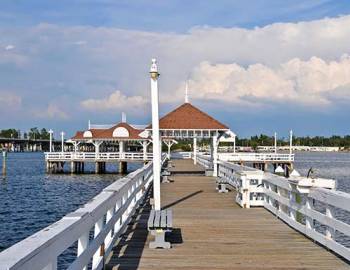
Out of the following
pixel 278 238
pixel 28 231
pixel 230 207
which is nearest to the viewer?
pixel 278 238

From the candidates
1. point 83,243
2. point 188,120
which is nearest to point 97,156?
point 188,120

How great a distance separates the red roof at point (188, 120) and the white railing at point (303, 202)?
1858 centimetres

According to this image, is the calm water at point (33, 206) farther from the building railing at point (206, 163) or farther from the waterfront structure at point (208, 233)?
the building railing at point (206, 163)

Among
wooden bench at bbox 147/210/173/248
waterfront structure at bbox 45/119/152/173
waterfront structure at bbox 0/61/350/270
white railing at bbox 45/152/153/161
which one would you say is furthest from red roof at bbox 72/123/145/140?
wooden bench at bbox 147/210/173/248

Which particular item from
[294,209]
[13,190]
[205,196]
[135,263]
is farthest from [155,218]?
[13,190]

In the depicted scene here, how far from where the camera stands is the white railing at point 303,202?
783 centimetres

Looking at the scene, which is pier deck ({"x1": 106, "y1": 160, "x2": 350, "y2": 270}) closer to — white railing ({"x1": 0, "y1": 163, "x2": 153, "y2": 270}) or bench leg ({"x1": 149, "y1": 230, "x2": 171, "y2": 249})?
bench leg ({"x1": 149, "y1": 230, "x2": 171, "y2": 249})

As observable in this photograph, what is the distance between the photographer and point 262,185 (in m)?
14.7

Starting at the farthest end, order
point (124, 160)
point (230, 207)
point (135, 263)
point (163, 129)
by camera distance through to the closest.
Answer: point (124, 160) < point (163, 129) < point (230, 207) < point (135, 263)

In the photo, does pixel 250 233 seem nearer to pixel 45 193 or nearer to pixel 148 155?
pixel 45 193

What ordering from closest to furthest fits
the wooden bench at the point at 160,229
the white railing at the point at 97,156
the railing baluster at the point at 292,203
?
the wooden bench at the point at 160,229 < the railing baluster at the point at 292,203 < the white railing at the point at 97,156

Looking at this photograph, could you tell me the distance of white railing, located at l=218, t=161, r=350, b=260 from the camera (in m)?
7.83

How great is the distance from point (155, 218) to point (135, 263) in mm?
1590

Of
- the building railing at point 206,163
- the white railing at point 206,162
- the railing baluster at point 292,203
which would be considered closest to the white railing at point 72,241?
the railing baluster at point 292,203
